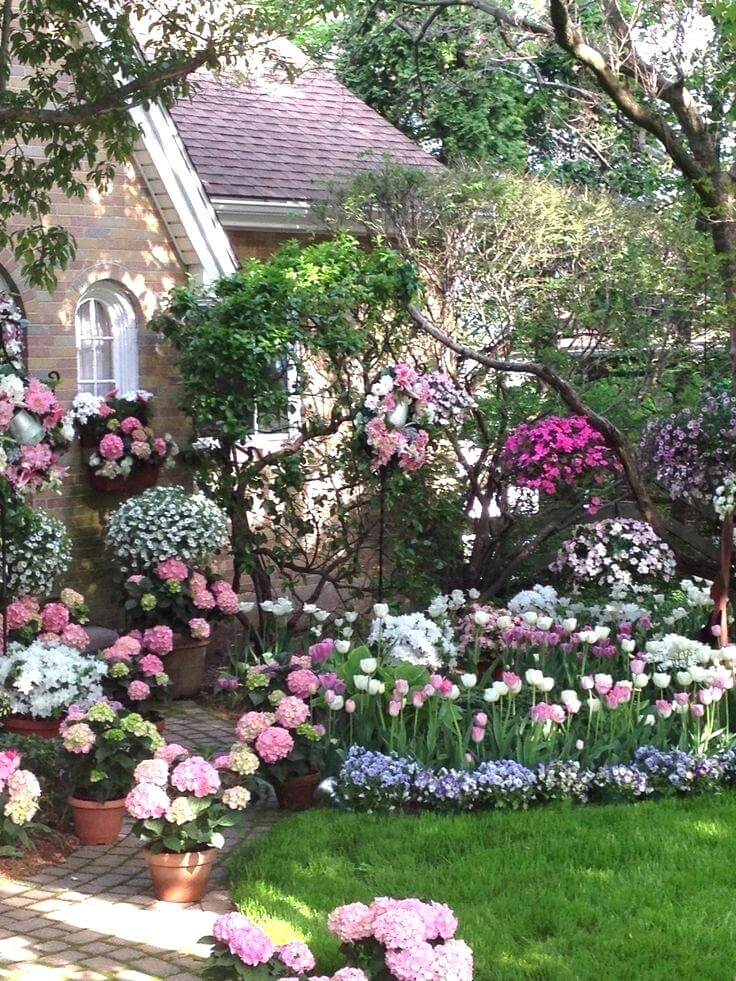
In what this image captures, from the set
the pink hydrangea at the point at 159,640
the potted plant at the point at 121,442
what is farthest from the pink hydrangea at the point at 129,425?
the pink hydrangea at the point at 159,640

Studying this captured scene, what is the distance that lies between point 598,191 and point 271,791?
8.78 m

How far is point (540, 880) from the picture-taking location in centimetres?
564

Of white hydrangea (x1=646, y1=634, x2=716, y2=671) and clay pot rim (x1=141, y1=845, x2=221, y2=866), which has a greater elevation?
white hydrangea (x1=646, y1=634, x2=716, y2=671)

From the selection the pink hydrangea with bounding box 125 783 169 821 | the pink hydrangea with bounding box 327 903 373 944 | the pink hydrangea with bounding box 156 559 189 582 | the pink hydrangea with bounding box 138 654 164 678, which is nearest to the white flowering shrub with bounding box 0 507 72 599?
the pink hydrangea with bounding box 156 559 189 582

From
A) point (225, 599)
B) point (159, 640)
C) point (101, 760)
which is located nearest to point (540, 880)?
point (101, 760)

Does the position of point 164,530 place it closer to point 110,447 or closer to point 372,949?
point 110,447

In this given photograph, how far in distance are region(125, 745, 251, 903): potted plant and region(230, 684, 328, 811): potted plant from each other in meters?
0.51

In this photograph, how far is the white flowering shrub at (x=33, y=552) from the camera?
9219 millimetres

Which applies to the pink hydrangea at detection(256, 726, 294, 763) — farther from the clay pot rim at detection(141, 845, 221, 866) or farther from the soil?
the soil

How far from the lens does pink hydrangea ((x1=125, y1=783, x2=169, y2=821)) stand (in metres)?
5.69

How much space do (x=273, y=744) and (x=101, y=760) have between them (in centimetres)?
86

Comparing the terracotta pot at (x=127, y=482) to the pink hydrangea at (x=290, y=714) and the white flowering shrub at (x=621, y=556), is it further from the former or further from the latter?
the pink hydrangea at (x=290, y=714)

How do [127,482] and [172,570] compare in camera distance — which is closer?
[172,570]

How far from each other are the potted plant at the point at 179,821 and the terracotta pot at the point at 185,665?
386 centimetres
